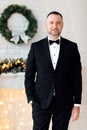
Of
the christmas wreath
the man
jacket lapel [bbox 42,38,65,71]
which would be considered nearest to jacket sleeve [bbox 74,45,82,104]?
the man

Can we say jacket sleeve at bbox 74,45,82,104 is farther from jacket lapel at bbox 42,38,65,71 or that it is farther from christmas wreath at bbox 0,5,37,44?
christmas wreath at bbox 0,5,37,44

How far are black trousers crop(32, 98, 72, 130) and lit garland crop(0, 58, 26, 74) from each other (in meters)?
1.22

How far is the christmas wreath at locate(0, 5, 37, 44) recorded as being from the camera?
12.2 feet

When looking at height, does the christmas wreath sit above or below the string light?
above

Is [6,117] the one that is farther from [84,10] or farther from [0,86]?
[84,10]

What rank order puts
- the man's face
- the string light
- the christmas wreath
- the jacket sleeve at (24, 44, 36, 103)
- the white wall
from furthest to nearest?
the christmas wreath < the string light < the white wall < the jacket sleeve at (24, 44, 36, 103) < the man's face

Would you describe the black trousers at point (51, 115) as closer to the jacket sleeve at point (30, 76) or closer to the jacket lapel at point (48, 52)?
the jacket sleeve at point (30, 76)

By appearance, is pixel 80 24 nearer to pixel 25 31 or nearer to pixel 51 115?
pixel 25 31

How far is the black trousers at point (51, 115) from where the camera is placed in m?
2.35

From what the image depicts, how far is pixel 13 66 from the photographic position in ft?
11.9

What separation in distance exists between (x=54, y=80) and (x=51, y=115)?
288mm

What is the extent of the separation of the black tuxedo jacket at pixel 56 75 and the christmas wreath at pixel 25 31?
4.42 ft

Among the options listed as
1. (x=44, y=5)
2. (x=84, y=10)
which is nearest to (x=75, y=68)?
(x=84, y=10)

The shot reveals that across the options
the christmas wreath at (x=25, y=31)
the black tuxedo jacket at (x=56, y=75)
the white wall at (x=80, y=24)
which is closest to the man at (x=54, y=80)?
the black tuxedo jacket at (x=56, y=75)
